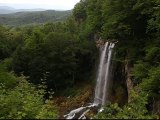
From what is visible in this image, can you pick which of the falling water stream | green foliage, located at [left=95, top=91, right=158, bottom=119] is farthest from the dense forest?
green foliage, located at [left=95, top=91, right=158, bottom=119]

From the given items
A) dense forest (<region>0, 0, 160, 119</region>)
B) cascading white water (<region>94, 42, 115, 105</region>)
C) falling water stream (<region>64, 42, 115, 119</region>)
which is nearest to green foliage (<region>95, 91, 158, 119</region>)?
dense forest (<region>0, 0, 160, 119</region>)

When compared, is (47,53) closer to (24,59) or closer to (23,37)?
(24,59)

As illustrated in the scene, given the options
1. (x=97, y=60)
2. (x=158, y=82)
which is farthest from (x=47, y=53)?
(x=158, y=82)

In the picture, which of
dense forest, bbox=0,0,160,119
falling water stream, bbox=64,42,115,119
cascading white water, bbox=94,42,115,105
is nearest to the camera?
dense forest, bbox=0,0,160,119

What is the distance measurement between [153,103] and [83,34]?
23.6 metres

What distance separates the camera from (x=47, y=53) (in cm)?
4119

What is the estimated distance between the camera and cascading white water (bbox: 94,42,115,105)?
35825 millimetres

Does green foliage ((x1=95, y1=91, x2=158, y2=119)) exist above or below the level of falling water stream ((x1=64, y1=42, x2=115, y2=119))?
above

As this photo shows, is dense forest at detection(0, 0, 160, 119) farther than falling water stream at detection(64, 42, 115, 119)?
No

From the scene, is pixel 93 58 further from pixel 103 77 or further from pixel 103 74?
pixel 103 77

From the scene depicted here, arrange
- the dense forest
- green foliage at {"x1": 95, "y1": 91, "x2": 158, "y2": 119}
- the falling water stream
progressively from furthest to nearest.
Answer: the falling water stream, the dense forest, green foliage at {"x1": 95, "y1": 91, "x2": 158, "y2": 119}

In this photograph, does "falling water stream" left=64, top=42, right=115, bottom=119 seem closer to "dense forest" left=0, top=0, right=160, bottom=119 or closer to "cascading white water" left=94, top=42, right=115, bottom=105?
"cascading white water" left=94, top=42, right=115, bottom=105

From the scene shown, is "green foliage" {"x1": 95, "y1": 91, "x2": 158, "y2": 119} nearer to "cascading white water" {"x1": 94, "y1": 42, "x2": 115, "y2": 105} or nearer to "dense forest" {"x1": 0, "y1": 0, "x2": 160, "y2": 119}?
"dense forest" {"x1": 0, "y1": 0, "x2": 160, "y2": 119}

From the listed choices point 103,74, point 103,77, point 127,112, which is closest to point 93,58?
point 103,74
